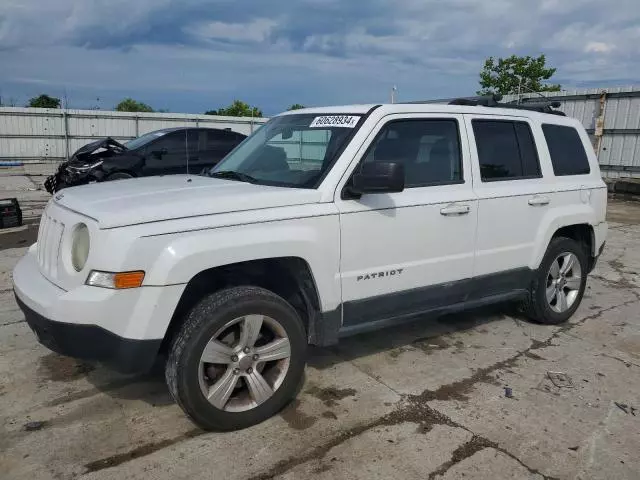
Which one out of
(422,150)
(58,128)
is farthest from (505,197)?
(58,128)

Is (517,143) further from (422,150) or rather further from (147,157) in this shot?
(147,157)

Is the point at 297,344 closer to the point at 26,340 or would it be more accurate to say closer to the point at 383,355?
the point at 383,355

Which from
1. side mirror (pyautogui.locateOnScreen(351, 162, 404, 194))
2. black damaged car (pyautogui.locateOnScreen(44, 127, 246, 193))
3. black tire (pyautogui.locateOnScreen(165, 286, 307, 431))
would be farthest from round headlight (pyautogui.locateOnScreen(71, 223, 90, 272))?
black damaged car (pyautogui.locateOnScreen(44, 127, 246, 193))

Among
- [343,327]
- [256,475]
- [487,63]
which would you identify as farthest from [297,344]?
[487,63]

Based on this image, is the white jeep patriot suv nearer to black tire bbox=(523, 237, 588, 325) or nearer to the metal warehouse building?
black tire bbox=(523, 237, 588, 325)

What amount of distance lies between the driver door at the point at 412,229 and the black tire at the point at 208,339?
49cm

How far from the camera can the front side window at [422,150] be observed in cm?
375

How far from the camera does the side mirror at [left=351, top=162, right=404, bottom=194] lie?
322cm

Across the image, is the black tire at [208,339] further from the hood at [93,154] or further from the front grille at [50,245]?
the hood at [93,154]

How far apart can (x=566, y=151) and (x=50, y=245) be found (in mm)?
A: 4278

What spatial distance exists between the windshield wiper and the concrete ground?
1.46 meters

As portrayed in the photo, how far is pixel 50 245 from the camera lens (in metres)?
3.23

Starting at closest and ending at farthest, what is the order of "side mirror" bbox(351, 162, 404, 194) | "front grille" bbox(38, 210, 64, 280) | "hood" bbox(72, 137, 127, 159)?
1. "front grille" bbox(38, 210, 64, 280)
2. "side mirror" bbox(351, 162, 404, 194)
3. "hood" bbox(72, 137, 127, 159)

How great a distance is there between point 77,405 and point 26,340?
1.28m
